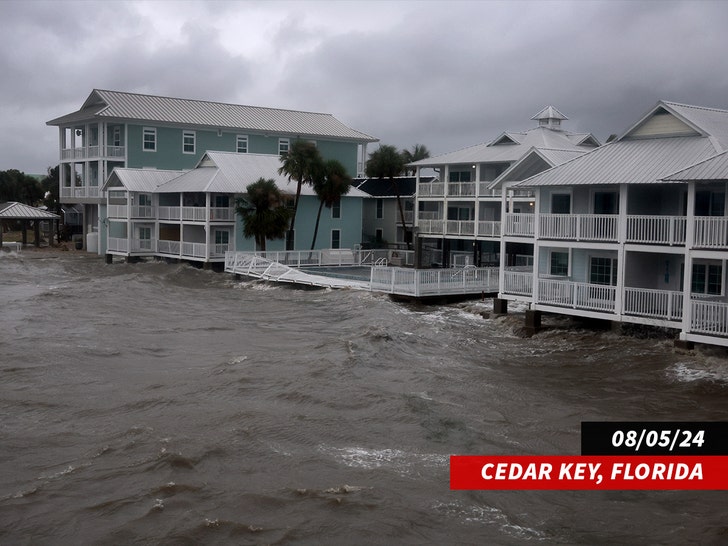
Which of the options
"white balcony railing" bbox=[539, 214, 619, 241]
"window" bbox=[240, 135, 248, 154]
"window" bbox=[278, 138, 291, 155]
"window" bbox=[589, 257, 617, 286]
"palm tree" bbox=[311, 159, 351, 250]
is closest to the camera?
"white balcony railing" bbox=[539, 214, 619, 241]

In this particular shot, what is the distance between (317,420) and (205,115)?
5322cm

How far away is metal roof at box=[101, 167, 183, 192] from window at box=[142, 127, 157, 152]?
6116 mm

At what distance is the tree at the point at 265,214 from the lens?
49.0m

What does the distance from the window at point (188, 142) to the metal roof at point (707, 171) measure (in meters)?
47.8

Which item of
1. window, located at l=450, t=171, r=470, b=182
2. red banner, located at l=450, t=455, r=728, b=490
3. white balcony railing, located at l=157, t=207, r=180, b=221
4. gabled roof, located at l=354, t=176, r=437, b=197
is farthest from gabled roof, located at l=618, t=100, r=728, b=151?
white balcony railing, located at l=157, t=207, r=180, b=221

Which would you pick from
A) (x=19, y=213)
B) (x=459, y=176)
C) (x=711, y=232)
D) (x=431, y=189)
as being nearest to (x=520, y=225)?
(x=711, y=232)

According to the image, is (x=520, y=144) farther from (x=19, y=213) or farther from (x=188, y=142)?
(x=19, y=213)

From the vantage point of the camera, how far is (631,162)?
27.4 metres

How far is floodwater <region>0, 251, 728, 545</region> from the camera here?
1276 cm

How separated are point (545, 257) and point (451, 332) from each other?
465cm

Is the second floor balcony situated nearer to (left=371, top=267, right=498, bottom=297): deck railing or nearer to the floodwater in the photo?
the floodwater

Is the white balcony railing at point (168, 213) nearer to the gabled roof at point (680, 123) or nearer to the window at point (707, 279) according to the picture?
the gabled roof at point (680, 123)

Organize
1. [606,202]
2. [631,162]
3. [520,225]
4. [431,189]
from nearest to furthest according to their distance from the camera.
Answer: [631,162]
[606,202]
[520,225]
[431,189]

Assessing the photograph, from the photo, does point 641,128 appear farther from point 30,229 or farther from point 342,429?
point 30,229
